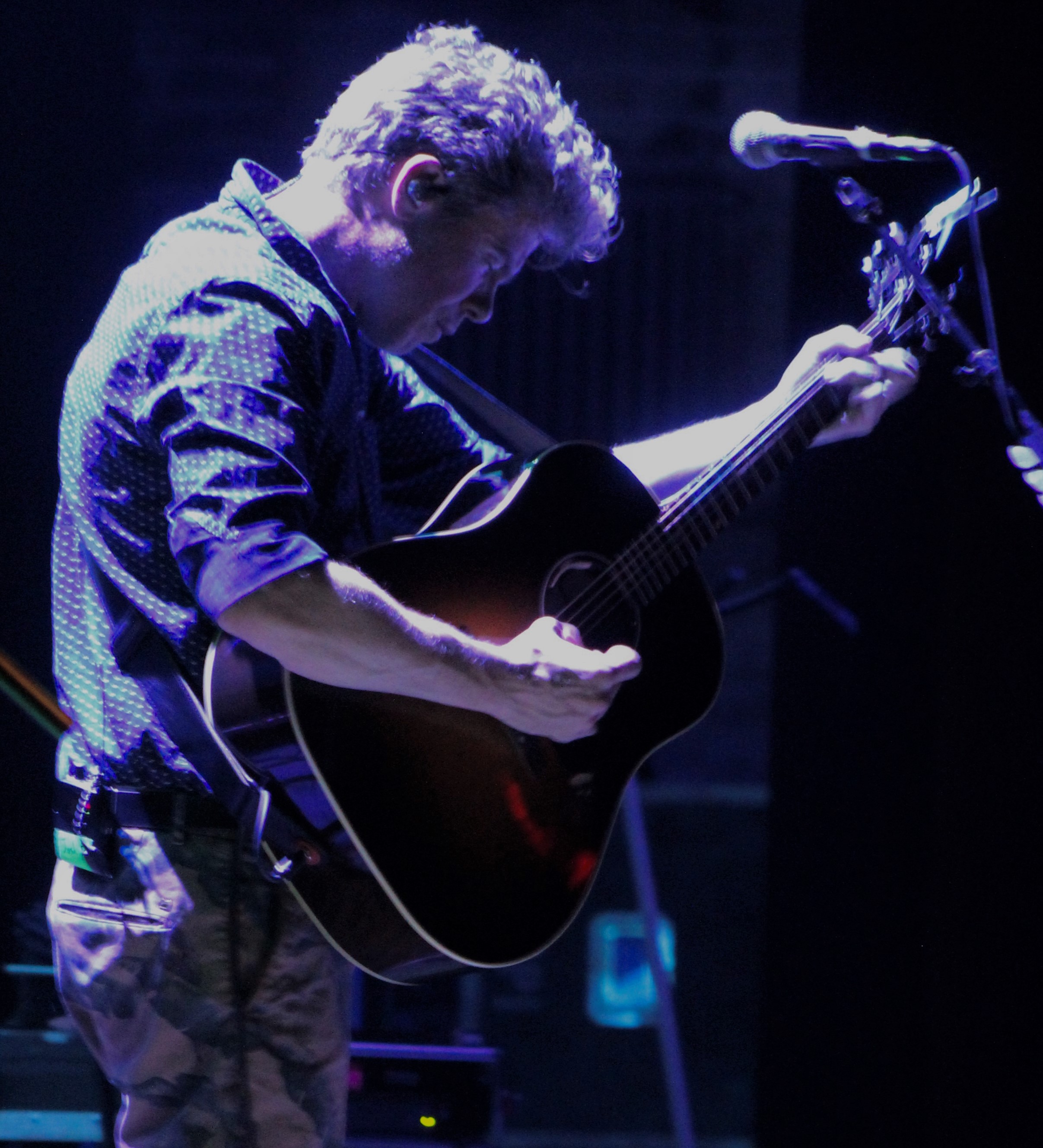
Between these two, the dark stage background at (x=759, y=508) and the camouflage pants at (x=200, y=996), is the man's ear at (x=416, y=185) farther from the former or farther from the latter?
the dark stage background at (x=759, y=508)

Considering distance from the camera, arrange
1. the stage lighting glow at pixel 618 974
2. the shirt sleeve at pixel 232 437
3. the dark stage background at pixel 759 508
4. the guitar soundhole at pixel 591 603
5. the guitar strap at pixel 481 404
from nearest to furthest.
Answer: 1. the shirt sleeve at pixel 232 437
2. the guitar soundhole at pixel 591 603
3. the guitar strap at pixel 481 404
4. the dark stage background at pixel 759 508
5. the stage lighting glow at pixel 618 974

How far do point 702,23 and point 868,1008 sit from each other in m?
2.82

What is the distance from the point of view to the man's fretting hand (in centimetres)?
183

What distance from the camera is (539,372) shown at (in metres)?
4.23

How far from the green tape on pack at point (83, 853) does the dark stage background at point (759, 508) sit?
1313 mm

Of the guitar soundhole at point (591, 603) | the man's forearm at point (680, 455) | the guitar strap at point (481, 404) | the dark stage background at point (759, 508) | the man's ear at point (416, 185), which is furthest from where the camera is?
the dark stage background at point (759, 508)

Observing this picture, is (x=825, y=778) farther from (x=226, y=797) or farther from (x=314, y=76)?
(x=314, y=76)

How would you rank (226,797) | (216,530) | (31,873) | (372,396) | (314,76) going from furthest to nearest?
(314,76) < (31,873) < (372,396) < (226,797) < (216,530)

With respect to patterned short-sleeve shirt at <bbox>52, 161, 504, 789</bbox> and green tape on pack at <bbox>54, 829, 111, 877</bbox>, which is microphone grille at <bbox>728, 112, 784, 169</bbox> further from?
green tape on pack at <bbox>54, 829, 111, 877</bbox>

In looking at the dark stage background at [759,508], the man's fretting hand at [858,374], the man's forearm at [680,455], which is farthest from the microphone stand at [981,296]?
the dark stage background at [759,508]

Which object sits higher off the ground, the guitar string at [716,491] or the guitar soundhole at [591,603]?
the guitar string at [716,491]

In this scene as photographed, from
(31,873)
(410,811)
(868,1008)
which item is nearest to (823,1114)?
(868,1008)

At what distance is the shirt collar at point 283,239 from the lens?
59.5 inches

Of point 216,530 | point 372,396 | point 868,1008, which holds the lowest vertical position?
point 868,1008
